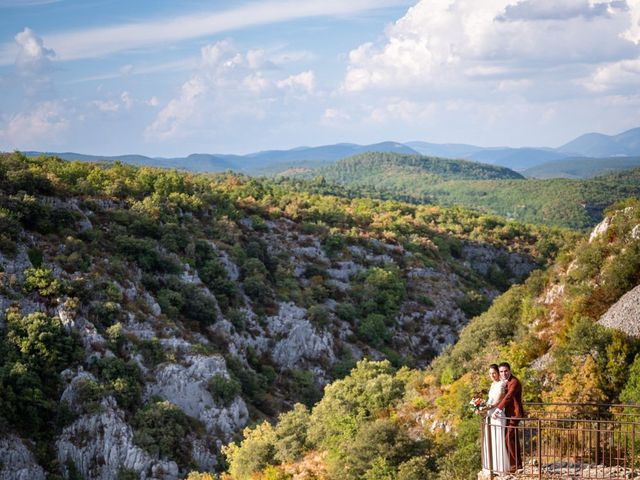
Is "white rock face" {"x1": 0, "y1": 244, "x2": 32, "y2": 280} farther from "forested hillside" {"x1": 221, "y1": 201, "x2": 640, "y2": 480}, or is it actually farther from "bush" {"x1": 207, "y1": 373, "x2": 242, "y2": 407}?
"forested hillside" {"x1": 221, "y1": 201, "x2": 640, "y2": 480}

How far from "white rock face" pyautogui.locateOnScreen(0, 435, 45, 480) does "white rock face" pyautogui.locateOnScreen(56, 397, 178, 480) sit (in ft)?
5.50

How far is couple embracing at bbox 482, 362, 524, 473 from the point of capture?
13.2m

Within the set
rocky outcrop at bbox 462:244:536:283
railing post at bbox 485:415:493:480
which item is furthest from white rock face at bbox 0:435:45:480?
rocky outcrop at bbox 462:244:536:283

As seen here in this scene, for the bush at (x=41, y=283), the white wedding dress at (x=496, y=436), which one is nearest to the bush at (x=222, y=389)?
the bush at (x=41, y=283)

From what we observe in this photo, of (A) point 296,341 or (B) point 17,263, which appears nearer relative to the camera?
(B) point 17,263

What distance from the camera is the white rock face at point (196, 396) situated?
122ft

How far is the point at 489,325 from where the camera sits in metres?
29.8

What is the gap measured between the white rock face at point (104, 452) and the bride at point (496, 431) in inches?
886

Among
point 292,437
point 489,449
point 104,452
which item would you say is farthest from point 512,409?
point 104,452

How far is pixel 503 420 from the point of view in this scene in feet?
43.6

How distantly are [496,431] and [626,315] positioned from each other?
10.4m

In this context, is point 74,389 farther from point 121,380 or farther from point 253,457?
point 253,457

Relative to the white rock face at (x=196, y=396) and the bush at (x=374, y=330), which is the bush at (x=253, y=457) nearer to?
the white rock face at (x=196, y=396)

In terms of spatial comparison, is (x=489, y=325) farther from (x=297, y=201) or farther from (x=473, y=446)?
(x=297, y=201)
